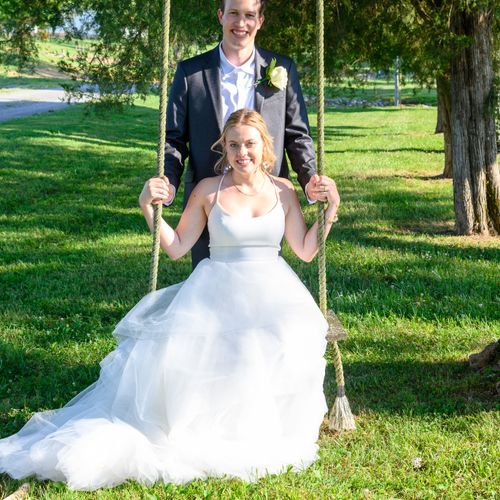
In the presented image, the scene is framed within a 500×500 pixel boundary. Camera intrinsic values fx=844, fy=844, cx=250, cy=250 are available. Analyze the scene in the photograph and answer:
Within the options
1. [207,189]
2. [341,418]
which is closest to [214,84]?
[207,189]

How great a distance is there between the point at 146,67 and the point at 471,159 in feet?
14.0

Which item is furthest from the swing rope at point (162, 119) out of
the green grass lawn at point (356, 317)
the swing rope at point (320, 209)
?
the green grass lawn at point (356, 317)

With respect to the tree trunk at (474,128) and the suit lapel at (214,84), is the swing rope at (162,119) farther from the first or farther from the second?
the tree trunk at (474,128)

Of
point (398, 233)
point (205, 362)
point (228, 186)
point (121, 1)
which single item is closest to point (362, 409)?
point (205, 362)

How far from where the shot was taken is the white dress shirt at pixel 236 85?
4.43m

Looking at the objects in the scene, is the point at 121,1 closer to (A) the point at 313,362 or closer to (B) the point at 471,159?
(B) the point at 471,159

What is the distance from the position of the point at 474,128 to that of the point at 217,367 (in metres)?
6.50

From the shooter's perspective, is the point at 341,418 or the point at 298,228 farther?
the point at 341,418

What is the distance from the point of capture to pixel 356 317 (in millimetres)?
6453

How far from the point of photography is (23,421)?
4.71 metres

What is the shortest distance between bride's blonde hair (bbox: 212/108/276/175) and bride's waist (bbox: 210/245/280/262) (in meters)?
0.41

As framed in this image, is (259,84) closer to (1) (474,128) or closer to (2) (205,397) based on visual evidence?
(2) (205,397)

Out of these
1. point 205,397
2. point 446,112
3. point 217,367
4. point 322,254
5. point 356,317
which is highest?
point 446,112

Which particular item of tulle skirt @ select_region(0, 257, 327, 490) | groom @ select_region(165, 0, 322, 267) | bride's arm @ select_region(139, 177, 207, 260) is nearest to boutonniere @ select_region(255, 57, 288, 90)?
groom @ select_region(165, 0, 322, 267)
